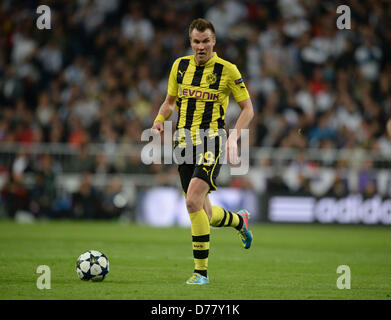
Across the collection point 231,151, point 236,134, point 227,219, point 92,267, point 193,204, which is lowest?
point 92,267

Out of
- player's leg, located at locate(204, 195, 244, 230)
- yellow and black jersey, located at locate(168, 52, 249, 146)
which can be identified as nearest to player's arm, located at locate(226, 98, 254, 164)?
yellow and black jersey, located at locate(168, 52, 249, 146)

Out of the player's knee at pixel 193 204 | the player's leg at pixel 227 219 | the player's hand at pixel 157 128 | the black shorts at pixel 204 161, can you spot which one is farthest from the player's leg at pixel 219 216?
the player's hand at pixel 157 128

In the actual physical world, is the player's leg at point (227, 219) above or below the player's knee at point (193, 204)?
below

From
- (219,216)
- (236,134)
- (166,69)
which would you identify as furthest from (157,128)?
(166,69)

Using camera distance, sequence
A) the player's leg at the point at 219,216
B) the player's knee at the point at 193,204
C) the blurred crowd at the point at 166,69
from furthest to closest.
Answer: the blurred crowd at the point at 166,69
the player's leg at the point at 219,216
the player's knee at the point at 193,204

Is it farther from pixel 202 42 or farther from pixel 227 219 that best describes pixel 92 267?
pixel 202 42

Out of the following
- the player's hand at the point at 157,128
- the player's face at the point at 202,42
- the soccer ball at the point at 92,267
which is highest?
the player's face at the point at 202,42

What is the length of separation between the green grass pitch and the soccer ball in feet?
0.35

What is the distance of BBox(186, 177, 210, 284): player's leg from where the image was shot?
7668 mm

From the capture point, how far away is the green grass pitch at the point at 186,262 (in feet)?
23.0

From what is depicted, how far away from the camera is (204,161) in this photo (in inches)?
306

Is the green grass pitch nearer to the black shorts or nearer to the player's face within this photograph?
the black shorts

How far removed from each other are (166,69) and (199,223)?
548 inches

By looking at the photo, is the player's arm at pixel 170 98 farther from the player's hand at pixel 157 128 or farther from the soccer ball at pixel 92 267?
the soccer ball at pixel 92 267
